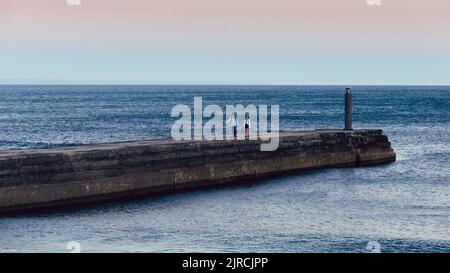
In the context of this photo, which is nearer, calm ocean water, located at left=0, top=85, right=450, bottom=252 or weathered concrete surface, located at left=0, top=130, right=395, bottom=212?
calm ocean water, located at left=0, top=85, right=450, bottom=252

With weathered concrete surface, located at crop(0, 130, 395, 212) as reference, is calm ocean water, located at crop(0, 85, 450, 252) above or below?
below

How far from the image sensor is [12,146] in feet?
183

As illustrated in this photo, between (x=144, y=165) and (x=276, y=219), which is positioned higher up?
(x=144, y=165)

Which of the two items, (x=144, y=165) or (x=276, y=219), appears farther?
(x=144, y=165)

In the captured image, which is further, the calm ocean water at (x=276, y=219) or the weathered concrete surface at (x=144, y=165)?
the weathered concrete surface at (x=144, y=165)

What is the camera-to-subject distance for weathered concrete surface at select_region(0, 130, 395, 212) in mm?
27109

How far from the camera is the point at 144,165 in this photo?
31156mm

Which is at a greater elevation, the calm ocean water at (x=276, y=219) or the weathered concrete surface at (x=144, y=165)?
the weathered concrete surface at (x=144, y=165)

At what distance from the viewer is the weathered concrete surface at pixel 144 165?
88.9ft
